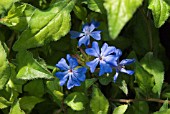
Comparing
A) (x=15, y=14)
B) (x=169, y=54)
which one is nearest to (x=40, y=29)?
(x=15, y=14)

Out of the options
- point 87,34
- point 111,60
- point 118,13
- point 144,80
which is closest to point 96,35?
point 87,34

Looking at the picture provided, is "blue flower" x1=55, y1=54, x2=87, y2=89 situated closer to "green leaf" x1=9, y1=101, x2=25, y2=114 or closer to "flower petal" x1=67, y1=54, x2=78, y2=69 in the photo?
"flower petal" x1=67, y1=54, x2=78, y2=69

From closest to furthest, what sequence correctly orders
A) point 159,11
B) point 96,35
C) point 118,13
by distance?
point 118,13 < point 159,11 < point 96,35

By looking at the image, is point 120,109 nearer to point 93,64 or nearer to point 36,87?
point 93,64

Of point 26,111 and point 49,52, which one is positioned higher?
point 49,52

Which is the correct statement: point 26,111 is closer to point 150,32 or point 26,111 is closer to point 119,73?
point 119,73

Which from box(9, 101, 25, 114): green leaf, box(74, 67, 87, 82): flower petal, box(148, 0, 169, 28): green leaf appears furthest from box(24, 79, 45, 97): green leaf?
box(148, 0, 169, 28): green leaf
